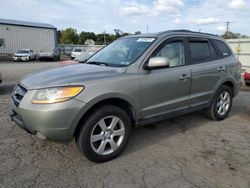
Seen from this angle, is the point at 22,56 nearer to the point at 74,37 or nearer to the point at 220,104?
the point at 220,104

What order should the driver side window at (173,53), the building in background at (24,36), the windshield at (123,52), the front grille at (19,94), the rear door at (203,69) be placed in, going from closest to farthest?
the front grille at (19,94), the windshield at (123,52), the driver side window at (173,53), the rear door at (203,69), the building in background at (24,36)

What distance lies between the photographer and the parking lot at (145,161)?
310 centimetres

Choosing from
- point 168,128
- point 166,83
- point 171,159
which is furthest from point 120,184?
point 168,128

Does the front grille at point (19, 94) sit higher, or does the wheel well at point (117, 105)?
the front grille at point (19, 94)

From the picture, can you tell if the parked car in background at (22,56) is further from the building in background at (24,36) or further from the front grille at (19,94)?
the front grille at (19,94)

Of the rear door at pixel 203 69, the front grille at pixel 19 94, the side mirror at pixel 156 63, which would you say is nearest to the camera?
the front grille at pixel 19 94

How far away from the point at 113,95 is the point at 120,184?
3.69 ft

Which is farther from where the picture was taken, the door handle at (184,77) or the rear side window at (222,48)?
the rear side window at (222,48)

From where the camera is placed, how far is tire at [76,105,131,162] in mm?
3304

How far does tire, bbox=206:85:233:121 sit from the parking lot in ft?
1.53

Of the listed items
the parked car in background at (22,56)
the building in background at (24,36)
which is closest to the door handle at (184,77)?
the parked car in background at (22,56)

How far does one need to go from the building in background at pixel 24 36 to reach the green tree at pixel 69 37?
116 ft

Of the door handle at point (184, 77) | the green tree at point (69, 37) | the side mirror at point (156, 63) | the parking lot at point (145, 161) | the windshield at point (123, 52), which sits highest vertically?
the green tree at point (69, 37)

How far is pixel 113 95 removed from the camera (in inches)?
136
